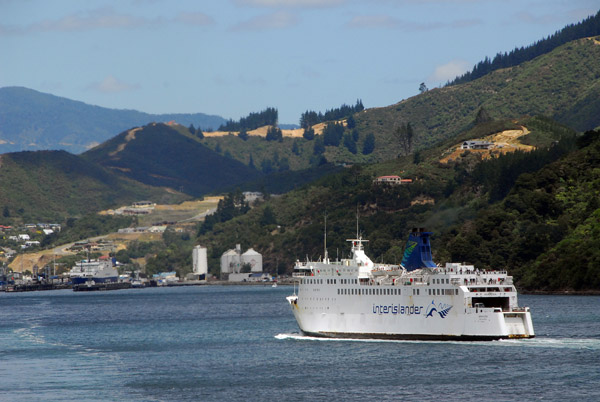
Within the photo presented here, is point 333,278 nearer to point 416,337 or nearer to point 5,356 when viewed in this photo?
point 416,337

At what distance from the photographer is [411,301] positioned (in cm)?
7444

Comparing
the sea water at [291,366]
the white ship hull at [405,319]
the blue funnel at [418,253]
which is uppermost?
the blue funnel at [418,253]

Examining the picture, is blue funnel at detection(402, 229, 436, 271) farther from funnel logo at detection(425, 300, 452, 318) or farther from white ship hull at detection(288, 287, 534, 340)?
funnel logo at detection(425, 300, 452, 318)

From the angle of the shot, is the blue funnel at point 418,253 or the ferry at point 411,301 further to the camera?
the blue funnel at point 418,253

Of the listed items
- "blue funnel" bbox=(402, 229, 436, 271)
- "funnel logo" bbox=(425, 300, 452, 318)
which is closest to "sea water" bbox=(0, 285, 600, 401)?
"funnel logo" bbox=(425, 300, 452, 318)

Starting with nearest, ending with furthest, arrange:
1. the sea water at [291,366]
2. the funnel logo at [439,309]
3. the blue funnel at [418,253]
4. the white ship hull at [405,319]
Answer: the sea water at [291,366] < the white ship hull at [405,319] < the funnel logo at [439,309] < the blue funnel at [418,253]

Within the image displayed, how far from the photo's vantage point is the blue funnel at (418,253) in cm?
8000

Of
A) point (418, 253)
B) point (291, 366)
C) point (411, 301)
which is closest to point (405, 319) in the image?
point (411, 301)

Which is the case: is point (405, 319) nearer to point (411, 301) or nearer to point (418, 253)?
point (411, 301)

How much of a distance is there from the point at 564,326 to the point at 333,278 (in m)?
21.6

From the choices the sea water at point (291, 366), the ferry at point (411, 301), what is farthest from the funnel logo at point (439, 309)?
the sea water at point (291, 366)

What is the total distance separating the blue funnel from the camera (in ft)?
262

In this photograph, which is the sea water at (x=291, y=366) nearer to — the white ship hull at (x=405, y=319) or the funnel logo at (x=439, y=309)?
the white ship hull at (x=405, y=319)

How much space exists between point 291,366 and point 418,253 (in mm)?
16039
